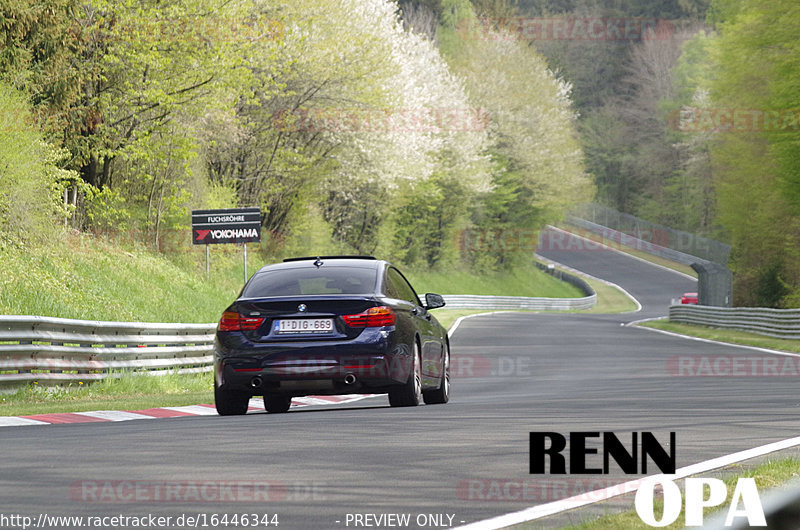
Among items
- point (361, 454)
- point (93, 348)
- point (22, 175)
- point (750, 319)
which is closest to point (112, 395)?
point (93, 348)

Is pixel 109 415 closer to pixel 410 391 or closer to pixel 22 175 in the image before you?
pixel 410 391

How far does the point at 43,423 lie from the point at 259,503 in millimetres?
6677

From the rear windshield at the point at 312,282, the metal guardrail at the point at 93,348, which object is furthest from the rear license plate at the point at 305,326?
the metal guardrail at the point at 93,348

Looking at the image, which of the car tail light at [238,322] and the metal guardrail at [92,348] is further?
the metal guardrail at [92,348]

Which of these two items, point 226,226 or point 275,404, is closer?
point 275,404

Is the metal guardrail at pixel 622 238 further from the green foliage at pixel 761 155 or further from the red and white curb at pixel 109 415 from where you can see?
the red and white curb at pixel 109 415

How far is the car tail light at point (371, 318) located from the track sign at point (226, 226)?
14.8 m

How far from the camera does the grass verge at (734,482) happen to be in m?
5.61

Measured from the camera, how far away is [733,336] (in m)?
36.8

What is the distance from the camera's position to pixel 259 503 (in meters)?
6.41

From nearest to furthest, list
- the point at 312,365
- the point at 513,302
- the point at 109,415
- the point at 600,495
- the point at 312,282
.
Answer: the point at 600,495
the point at 312,365
the point at 312,282
the point at 109,415
the point at 513,302

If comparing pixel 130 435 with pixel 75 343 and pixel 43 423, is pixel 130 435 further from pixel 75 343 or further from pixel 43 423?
pixel 75 343

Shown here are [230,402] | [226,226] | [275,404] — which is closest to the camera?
[230,402]

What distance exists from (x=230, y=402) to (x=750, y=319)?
27.7m
